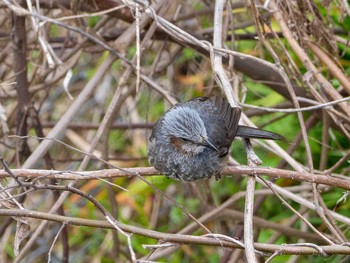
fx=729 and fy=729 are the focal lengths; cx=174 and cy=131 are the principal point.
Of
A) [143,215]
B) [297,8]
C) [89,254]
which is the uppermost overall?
[297,8]

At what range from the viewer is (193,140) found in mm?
3711

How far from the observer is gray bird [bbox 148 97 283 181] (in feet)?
12.0

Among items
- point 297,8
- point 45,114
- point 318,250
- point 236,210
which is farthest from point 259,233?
point 45,114

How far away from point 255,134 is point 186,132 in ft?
1.22

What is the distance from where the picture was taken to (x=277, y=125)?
489 cm

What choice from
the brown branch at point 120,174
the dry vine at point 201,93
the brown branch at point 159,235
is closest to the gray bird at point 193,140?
the dry vine at point 201,93

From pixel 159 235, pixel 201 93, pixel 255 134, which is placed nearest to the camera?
pixel 159 235

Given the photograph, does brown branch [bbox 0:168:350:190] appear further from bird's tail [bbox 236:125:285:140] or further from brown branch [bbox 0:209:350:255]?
bird's tail [bbox 236:125:285:140]

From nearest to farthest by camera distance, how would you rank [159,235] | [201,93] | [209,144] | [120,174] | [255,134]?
[159,235] → [120,174] → [209,144] → [255,134] → [201,93]

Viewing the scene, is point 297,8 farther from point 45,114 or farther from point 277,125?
point 45,114

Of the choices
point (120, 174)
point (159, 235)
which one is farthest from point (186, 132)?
point (159, 235)

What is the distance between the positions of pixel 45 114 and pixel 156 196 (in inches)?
54.2

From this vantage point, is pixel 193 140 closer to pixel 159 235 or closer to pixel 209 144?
pixel 209 144

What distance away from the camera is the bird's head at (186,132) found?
3.72 m
